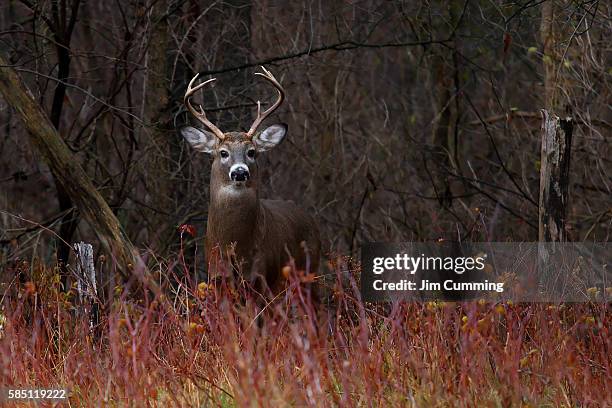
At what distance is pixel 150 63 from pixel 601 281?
15.2 ft

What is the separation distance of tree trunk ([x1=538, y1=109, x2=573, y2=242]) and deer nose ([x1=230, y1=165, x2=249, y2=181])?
2.19 m

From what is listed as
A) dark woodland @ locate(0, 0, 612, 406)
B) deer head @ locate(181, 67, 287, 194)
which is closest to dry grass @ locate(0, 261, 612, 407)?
dark woodland @ locate(0, 0, 612, 406)

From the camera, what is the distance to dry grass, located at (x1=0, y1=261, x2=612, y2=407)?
171 inches

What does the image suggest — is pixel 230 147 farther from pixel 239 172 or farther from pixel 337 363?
pixel 337 363

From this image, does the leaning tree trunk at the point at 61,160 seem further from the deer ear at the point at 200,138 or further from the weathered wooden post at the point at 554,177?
the weathered wooden post at the point at 554,177

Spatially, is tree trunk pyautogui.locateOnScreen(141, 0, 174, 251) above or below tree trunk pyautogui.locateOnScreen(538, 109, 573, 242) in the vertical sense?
above

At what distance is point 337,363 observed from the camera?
479 centimetres

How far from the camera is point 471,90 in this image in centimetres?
1360

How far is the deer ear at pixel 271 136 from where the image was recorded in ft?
26.8

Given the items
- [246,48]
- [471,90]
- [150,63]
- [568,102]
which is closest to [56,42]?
[150,63]

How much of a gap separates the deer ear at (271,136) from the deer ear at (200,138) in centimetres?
36

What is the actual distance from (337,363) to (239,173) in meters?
2.87

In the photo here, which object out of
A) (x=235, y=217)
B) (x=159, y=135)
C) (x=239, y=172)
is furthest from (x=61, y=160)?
(x=159, y=135)

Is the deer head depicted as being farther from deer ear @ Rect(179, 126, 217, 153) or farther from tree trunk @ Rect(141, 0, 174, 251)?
tree trunk @ Rect(141, 0, 174, 251)
